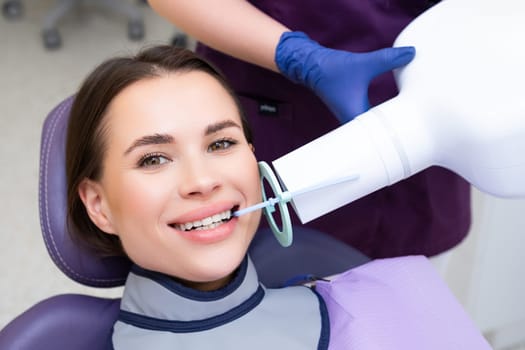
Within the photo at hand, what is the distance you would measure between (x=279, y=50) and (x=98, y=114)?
0.32 metres

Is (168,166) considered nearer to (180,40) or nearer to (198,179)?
(198,179)

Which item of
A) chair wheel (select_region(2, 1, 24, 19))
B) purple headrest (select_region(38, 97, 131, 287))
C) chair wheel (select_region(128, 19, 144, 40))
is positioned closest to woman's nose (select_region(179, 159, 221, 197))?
purple headrest (select_region(38, 97, 131, 287))

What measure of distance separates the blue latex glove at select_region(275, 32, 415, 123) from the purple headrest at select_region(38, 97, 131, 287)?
1.44 feet

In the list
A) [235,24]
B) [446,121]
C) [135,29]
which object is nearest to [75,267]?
[235,24]

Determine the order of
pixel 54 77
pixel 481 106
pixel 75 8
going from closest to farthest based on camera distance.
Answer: pixel 481 106 → pixel 54 77 → pixel 75 8

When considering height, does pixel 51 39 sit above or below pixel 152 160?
below

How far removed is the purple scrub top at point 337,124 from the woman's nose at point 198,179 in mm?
342

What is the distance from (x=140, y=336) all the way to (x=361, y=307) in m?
0.36

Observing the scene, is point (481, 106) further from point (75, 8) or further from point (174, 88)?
point (75, 8)

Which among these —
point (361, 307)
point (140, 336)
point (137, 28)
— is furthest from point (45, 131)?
point (137, 28)

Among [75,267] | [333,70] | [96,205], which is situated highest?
[333,70]

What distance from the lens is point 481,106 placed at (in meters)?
0.89

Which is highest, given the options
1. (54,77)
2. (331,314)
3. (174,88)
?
(174,88)

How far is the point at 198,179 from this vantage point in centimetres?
97
